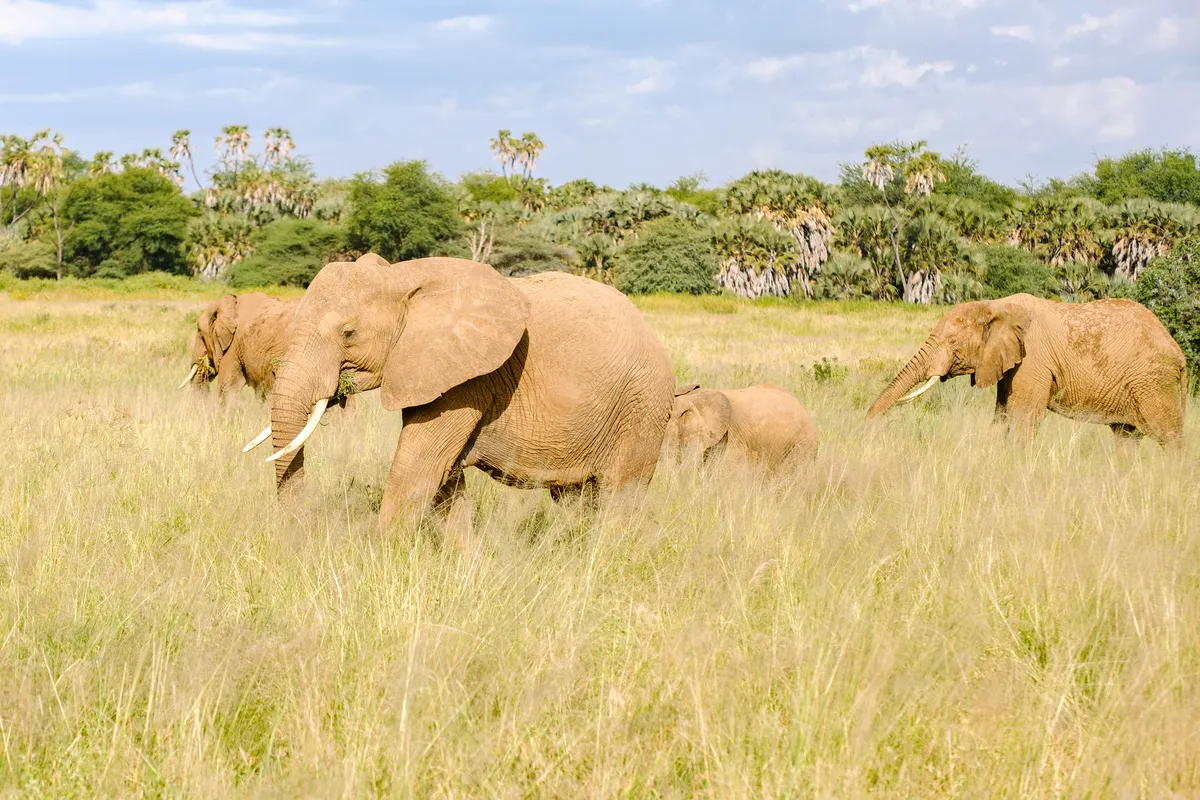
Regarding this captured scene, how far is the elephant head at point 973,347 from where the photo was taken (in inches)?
360

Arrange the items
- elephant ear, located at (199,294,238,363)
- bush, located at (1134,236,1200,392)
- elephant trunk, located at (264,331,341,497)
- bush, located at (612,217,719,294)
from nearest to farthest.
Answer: elephant trunk, located at (264,331,341,497)
elephant ear, located at (199,294,238,363)
bush, located at (1134,236,1200,392)
bush, located at (612,217,719,294)

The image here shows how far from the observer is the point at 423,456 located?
5.10m

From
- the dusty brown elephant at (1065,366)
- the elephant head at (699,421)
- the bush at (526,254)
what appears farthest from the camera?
the bush at (526,254)

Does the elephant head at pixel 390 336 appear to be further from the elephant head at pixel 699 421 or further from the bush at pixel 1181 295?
the bush at pixel 1181 295

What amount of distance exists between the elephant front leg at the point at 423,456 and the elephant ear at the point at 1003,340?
531cm

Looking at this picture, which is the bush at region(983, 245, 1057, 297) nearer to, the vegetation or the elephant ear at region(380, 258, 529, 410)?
the vegetation

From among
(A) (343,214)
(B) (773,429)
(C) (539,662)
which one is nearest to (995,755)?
(C) (539,662)

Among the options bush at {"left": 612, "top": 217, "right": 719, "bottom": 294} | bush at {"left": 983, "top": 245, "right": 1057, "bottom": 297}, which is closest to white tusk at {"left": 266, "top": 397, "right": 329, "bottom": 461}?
bush at {"left": 612, "top": 217, "right": 719, "bottom": 294}

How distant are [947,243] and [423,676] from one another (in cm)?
5065

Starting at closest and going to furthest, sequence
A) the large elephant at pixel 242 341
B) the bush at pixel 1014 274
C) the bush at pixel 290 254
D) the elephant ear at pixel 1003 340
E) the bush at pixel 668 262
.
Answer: the elephant ear at pixel 1003 340 → the large elephant at pixel 242 341 → the bush at pixel 1014 274 → the bush at pixel 668 262 → the bush at pixel 290 254

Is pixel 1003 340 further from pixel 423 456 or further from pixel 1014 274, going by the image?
pixel 1014 274

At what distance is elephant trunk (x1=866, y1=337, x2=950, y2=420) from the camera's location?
30.7ft

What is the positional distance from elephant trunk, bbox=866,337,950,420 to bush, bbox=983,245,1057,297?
40567 mm

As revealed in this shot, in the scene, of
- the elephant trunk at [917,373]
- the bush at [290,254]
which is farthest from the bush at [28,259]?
the elephant trunk at [917,373]
